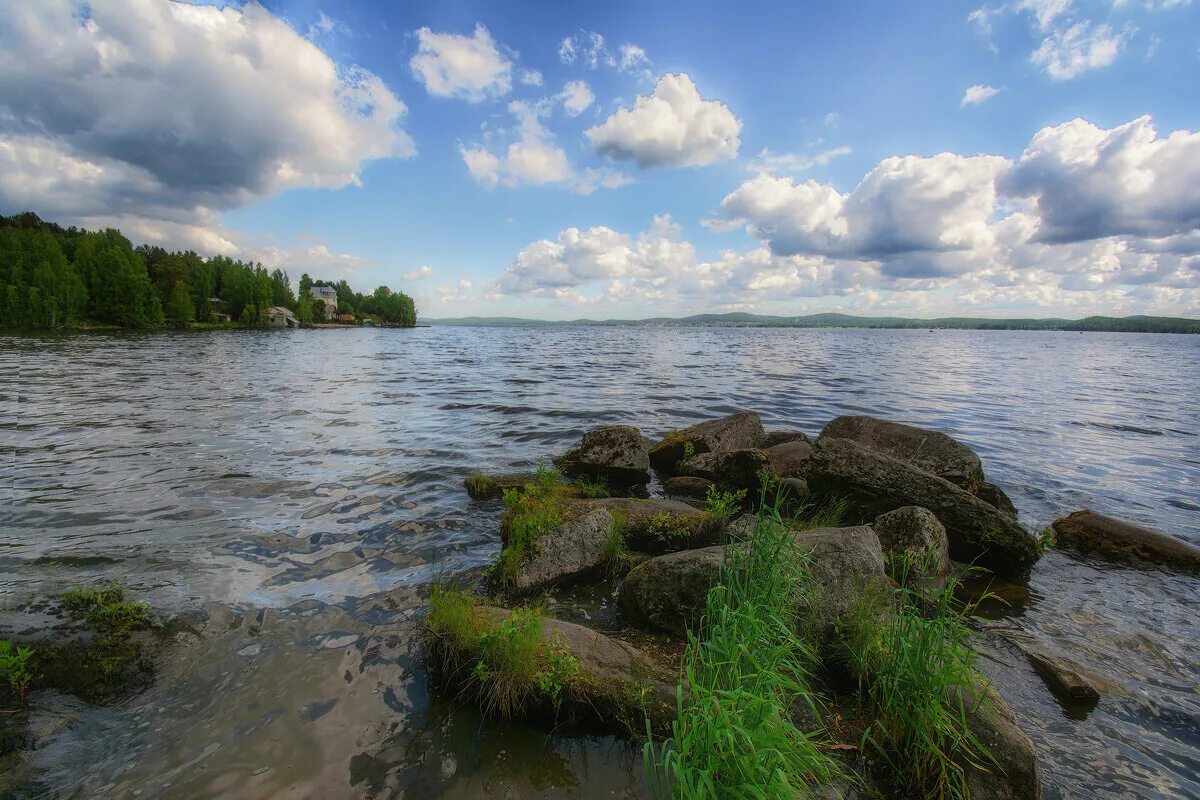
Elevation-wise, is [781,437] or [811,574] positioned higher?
[811,574]

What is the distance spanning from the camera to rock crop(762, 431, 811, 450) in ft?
48.7

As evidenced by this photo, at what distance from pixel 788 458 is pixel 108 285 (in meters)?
113

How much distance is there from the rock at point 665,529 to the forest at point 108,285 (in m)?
102

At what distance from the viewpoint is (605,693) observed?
4590mm

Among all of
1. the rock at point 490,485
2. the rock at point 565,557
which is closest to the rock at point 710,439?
the rock at point 490,485

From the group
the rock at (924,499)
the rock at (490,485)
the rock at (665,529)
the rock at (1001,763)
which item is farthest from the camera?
the rock at (490,485)

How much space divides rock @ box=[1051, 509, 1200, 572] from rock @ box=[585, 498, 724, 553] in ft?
22.1

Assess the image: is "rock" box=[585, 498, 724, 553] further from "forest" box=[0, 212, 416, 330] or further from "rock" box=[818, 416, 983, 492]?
"forest" box=[0, 212, 416, 330]

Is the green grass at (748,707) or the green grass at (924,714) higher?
the green grass at (748,707)

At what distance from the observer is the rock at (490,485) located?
1103 cm

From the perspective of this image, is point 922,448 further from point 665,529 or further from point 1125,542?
point 665,529

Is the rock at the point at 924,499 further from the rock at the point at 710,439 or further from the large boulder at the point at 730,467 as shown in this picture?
the rock at the point at 710,439

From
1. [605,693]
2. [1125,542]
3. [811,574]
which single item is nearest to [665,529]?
[811,574]

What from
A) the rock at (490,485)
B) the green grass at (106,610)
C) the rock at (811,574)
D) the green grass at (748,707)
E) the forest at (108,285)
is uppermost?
the forest at (108,285)
